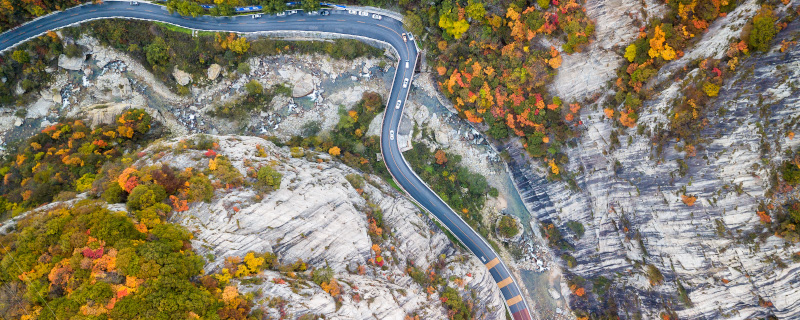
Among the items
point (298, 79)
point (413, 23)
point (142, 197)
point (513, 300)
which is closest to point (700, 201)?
point (513, 300)

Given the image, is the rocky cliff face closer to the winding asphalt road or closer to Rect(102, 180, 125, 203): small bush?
the winding asphalt road

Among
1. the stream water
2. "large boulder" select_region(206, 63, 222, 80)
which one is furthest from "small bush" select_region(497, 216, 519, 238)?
"large boulder" select_region(206, 63, 222, 80)

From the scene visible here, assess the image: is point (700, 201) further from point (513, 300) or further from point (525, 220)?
point (513, 300)

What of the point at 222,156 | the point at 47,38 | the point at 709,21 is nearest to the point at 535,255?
the point at 709,21

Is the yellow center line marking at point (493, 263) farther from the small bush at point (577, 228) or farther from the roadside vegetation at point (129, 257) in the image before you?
the roadside vegetation at point (129, 257)

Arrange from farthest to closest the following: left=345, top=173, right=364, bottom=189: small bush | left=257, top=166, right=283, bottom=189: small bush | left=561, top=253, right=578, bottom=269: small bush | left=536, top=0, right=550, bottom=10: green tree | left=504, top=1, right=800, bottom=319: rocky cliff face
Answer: left=561, top=253, right=578, bottom=269: small bush → left=345, top=173, right=364, bottom=189: small bush → left=536, top=0, right=550, bottom=10: green tree → left=257, top=166, right=283, bottom=189: small bush → left=504, top=1, right=800, bottom=319: rocky cliff face

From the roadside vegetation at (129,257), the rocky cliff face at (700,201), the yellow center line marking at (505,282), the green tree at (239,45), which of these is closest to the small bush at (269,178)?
the roadside vegetation at (129,257)
